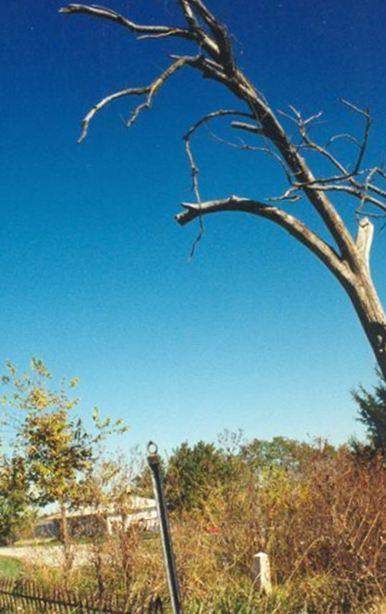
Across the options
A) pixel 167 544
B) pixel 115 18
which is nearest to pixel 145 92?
pixel 115 18

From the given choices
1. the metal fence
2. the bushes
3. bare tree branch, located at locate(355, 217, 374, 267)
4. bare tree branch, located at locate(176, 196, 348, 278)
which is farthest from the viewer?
the bushes

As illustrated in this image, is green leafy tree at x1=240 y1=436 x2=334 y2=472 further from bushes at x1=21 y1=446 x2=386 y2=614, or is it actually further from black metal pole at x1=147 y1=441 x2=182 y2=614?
black metal pole at x1=147 y1=441 x2=182 y2=614

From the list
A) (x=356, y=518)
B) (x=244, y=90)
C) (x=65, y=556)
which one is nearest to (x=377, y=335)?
(x=244, y=90)

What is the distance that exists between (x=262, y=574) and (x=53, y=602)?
9.53 feet

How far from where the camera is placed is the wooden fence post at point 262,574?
8.81 m

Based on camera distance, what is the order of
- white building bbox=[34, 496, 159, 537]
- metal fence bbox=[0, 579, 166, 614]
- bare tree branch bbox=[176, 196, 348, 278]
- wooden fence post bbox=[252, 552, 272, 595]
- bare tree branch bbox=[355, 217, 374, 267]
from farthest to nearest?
white building bbox=[34, 496, 159, 537] < wooden fence post bbox=[252, 552, 272, 595] < metal fence bbox=[0, 579, 166, 614] < bare tree branch bbox=[355, 217, 374, 267] < bare tree branch bbox=[176, 196, 348, 278]

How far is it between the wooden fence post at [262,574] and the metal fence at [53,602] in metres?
1.44

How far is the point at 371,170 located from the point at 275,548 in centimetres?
745

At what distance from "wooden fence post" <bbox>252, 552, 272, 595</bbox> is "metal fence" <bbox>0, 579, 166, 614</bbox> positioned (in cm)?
144

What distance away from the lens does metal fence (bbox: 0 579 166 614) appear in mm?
7176

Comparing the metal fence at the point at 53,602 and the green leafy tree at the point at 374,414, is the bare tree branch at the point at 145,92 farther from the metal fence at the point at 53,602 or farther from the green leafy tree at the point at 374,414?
the green leafy tree at the point at 374,414

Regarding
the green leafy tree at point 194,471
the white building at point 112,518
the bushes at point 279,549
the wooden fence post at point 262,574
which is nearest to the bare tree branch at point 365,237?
the bushes at point 279,549

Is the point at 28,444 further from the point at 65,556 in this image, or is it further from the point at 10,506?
the point at 65,556

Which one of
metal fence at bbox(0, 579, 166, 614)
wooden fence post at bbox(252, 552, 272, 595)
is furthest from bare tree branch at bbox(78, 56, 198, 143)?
wooden fence post at bbox(252, 552, 272, 595)
